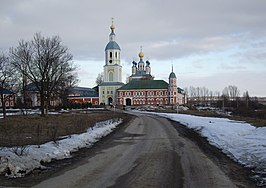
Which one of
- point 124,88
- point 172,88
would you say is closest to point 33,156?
point 172,88

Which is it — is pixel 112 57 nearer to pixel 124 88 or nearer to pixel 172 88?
pixel 124 88

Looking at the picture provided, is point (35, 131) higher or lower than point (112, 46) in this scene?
lower

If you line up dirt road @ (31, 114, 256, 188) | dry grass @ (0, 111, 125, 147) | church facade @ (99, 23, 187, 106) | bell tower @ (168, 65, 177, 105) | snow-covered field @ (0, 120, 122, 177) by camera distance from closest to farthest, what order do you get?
dirt road @ (31, 114, 256, 188)
snow-covered field @ (0, 120, 122, 177)
dry grass @ (0, 111, 125, 147)
bell tower @ (168, 65, 177, 105)
church facade @ (99, 23, 187, 106)

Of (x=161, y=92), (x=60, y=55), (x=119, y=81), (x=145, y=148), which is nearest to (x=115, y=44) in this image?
(x=119, y=81)

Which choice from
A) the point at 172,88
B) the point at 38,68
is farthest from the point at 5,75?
the point at 172,88

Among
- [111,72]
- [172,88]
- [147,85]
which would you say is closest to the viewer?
[172,88]

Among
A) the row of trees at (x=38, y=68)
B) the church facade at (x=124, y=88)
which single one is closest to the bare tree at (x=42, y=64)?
the row of trees at (x=38, y=68)

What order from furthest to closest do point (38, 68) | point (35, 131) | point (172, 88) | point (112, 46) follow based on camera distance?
1. point (112, 46)
2. point (172, 88)
3. point (38, 68)
4. point (35, 131)

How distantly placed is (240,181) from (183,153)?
4689 millimetres

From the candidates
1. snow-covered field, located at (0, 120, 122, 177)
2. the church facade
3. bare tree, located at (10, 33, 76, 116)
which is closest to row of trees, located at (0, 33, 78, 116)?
bare tree, located at (10, 33, 76, 116)

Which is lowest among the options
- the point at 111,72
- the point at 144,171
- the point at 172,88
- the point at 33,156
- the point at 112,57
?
the point at 144,171

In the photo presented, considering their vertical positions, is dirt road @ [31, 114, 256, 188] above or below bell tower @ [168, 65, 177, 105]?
below

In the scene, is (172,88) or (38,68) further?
(172,88)

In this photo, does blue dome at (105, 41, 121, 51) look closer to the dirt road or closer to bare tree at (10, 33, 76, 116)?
bare tree at (10, 33, 76, 116)
